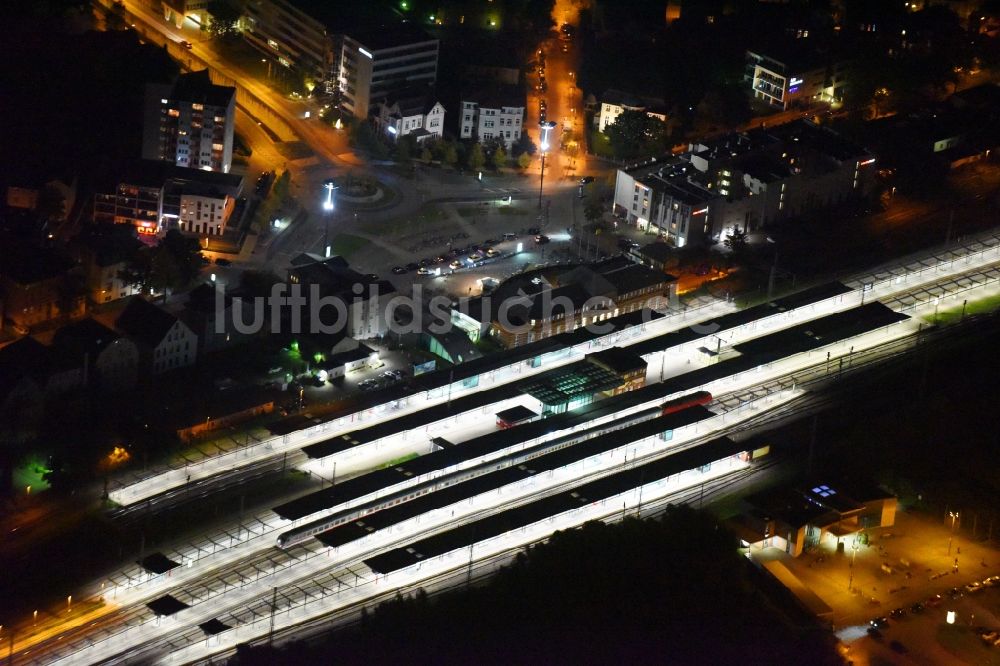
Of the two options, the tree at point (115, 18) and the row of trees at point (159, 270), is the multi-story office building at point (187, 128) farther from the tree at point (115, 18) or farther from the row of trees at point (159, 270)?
the tree at point (115, 18)

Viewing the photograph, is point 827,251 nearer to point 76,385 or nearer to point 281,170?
point 281,170

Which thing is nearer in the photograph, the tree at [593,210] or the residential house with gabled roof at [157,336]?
the residential house with gabled roof at [157,336]

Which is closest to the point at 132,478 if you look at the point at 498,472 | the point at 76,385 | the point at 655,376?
the point at 76,385

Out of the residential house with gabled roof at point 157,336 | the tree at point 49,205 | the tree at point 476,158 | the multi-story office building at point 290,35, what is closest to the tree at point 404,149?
the tree at point 476,158

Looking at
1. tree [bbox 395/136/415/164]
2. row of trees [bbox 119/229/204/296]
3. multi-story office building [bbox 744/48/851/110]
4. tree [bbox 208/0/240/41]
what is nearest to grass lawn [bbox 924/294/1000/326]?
multi-story office building [bbox 744/48/851/110]

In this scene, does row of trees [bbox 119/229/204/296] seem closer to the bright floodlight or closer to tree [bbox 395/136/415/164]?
the bright floodlight
